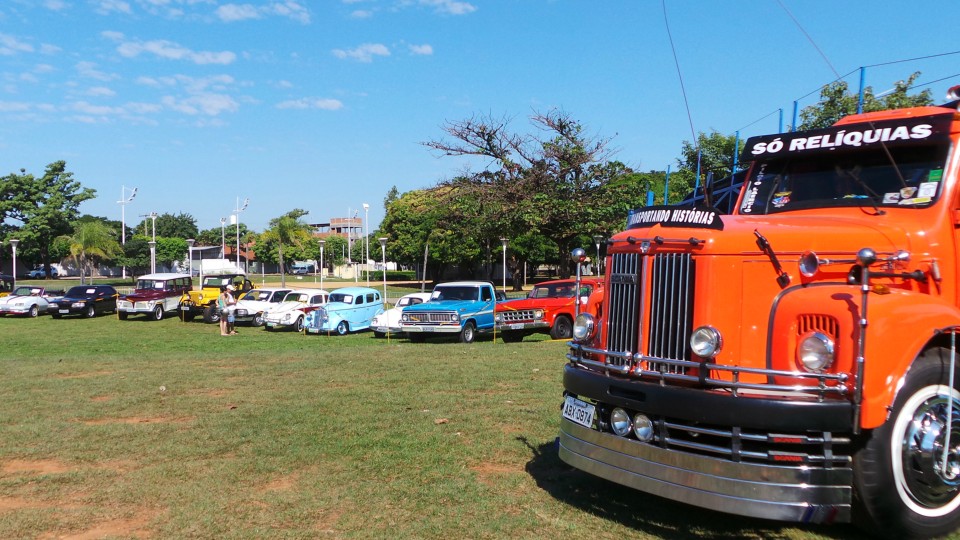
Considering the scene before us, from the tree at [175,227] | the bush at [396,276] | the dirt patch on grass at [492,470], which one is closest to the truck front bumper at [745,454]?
the dirt patch on grass at [492,470]

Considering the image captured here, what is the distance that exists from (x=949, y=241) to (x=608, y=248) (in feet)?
7.72

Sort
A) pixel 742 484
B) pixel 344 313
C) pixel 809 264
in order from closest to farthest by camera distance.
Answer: pixel 742 484, pixel 809 264, pixel 344 313

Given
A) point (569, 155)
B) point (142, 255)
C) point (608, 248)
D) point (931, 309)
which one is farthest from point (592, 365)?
point (142, 255)

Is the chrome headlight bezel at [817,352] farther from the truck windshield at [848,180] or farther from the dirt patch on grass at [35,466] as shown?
the dirt patch on grass at [35,466]

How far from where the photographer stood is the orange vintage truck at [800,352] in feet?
14.3

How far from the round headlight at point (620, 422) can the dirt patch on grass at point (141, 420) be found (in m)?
5.73

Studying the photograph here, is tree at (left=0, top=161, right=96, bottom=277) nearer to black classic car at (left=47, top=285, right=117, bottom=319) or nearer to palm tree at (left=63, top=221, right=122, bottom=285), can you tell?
palm tree at (left=63, top=221, right=122, bottom=285)

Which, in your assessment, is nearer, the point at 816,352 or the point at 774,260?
the point at 816,352

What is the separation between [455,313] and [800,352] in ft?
50.4

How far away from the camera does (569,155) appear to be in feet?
89.8

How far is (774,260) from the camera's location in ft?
16.3

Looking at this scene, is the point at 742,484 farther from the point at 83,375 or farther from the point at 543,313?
the point at 543,313

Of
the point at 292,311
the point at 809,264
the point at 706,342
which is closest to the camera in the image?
the point at 706,342

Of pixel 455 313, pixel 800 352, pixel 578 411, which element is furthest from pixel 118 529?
pixel 455 313
